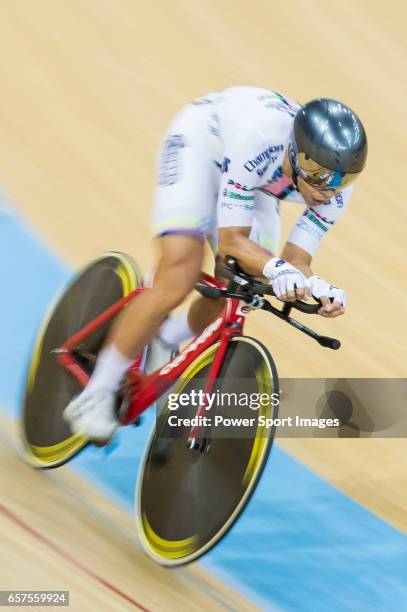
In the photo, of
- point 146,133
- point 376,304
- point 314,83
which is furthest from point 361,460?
point 314,83

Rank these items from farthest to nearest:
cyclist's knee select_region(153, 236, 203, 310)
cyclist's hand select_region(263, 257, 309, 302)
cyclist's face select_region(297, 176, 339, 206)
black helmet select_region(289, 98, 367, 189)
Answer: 1. cyclist's knee select_region(153, 236, 203, 310)
2. cyclist's face select_region(297, 176, 339, 206)
3. black helmet select_region(289, 98, 367, 189)
4. cyclist's hand select_region(263, 257, 309, 302)

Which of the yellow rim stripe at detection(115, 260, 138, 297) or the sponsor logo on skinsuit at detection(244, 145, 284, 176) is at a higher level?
the sponsor logo on skinsuit at detection(244, 145, 284, 176)

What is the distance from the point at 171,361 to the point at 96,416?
29 cm

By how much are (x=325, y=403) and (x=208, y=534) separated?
148 centimetres

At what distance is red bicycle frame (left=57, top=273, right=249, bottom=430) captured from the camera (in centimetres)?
285

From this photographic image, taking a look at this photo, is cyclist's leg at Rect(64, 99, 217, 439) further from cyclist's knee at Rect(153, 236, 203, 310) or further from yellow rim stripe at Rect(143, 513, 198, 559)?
yellow rim stripe at Rect(143, 513, 198, 559)

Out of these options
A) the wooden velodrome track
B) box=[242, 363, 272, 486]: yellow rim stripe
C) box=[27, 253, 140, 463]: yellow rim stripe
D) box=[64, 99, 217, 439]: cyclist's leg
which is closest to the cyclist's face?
box=[64, 99, 217, 439]: cyclist's leg

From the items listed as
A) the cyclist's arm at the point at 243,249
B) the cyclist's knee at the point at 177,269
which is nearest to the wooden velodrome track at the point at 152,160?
the cyclist's knee at the point at 177,269

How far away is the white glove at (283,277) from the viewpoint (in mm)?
2475

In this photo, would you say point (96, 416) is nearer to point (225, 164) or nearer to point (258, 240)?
point (258, 240)

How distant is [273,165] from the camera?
2857mm

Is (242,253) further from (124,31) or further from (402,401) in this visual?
(124,31)

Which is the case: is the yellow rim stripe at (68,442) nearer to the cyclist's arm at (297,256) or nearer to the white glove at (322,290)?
the cyclist's arm at (297,256)

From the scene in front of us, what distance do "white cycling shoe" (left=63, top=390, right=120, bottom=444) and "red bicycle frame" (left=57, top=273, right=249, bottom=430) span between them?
63 millimetres
